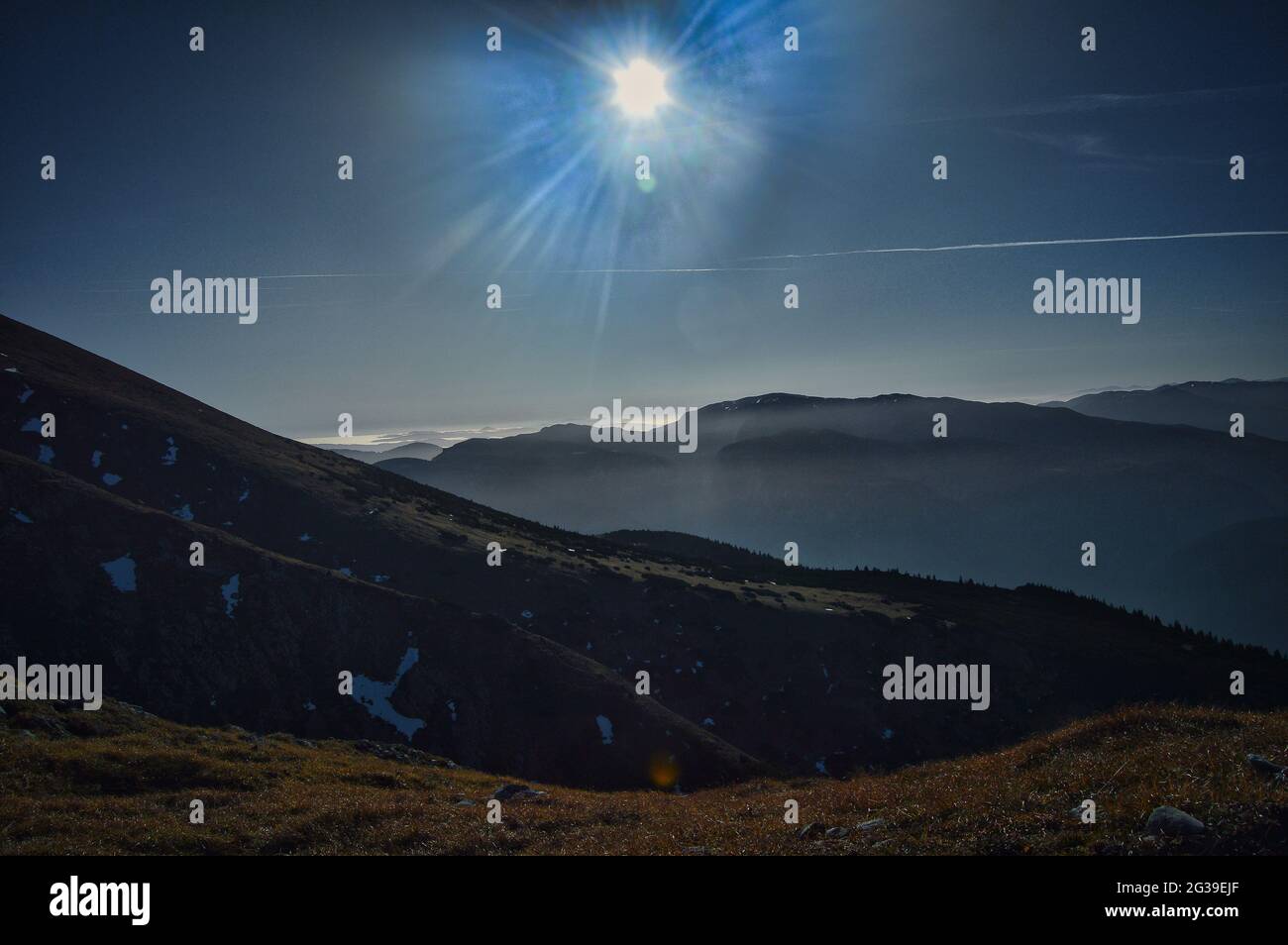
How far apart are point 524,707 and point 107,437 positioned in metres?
50.5

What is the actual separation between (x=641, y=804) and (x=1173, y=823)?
16361 millimetres

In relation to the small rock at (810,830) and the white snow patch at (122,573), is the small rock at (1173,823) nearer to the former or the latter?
the small rock at (810,830)

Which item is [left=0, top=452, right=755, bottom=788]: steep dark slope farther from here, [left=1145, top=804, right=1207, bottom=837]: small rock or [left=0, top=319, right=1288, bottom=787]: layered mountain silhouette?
[left=1145, top=804, right=1207, bottom=837]: small rock

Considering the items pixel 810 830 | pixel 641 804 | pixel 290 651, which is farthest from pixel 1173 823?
pixel 290 651

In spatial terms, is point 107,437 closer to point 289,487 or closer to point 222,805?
point 289,487

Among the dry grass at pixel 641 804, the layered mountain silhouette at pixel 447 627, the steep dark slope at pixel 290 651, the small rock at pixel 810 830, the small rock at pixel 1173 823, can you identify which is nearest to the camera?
the small rock at pixel 1173 823

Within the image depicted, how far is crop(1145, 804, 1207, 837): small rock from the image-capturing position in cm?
1035

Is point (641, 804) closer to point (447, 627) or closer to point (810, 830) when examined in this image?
point (810, 830)

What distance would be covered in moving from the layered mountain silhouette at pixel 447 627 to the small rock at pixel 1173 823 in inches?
1250

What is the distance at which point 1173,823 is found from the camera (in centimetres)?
1057

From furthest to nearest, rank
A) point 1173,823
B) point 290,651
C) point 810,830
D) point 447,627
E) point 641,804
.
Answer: point 447,627, point 290,651, point 641,804, point 810,830, point 1173,823

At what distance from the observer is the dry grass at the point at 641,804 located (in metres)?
11.7

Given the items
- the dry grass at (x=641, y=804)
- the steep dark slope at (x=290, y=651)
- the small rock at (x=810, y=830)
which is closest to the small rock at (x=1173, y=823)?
the dry grass at (x=641, y=804)
